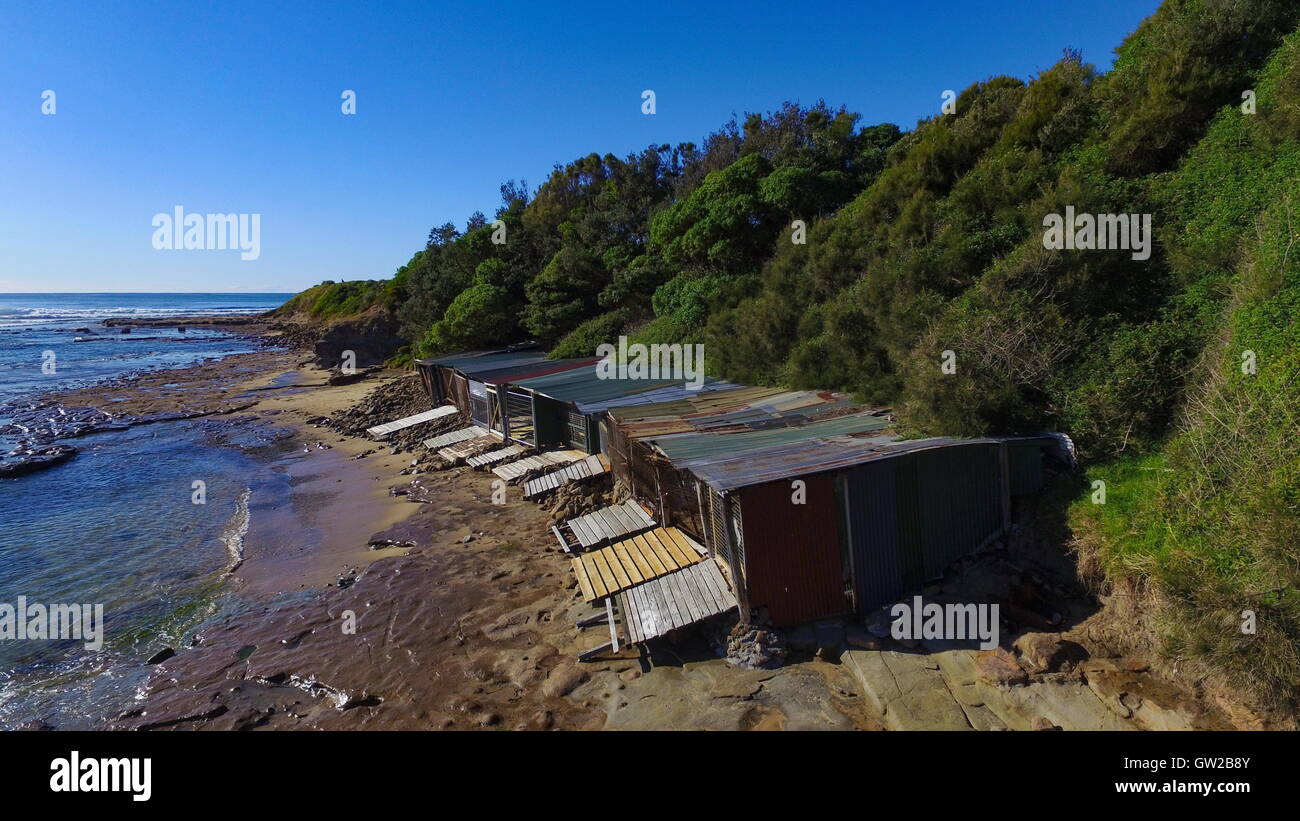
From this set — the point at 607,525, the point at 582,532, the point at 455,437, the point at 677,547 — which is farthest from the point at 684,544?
the point at 455,437

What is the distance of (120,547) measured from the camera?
16.4 metres

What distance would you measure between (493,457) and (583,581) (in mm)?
9295

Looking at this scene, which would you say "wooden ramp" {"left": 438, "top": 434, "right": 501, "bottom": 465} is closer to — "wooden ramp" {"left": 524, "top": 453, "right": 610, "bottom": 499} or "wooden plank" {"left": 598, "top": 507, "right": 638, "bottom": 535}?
"wooden ramp" {"left": 524, "top": 453, "right": 610, "bottom": 499}

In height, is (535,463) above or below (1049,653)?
above

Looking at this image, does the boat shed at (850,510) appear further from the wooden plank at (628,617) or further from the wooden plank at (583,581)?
the wooden plank at (583,581)

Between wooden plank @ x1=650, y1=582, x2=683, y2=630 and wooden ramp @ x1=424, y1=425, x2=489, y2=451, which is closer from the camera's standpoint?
wooden plank @ x1=650, y1=582, x2=683, y2=630

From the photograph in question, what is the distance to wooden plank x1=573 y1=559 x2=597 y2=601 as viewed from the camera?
443 inches

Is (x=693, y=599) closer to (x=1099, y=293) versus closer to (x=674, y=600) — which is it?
(x=674, y=600)

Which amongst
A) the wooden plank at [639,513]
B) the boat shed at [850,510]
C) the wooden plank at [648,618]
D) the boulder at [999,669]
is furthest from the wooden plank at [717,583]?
the boulder at [999,669]

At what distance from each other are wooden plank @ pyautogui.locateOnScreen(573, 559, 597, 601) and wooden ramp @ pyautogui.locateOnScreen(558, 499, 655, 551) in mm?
808

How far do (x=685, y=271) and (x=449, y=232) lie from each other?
2361 cm

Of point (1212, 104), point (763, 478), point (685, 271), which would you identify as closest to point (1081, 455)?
point (763, 478)

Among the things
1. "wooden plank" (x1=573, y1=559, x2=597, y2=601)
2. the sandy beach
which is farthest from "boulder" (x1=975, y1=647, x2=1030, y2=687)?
"wooden plank" (x1=573, y1=559, x2=597, y2=601)

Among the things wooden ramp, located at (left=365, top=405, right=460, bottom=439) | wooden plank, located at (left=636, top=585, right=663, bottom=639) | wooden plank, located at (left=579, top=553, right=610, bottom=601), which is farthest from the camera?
wooden ramp, located at (left=365, top=405, right=460, bottom=439)
